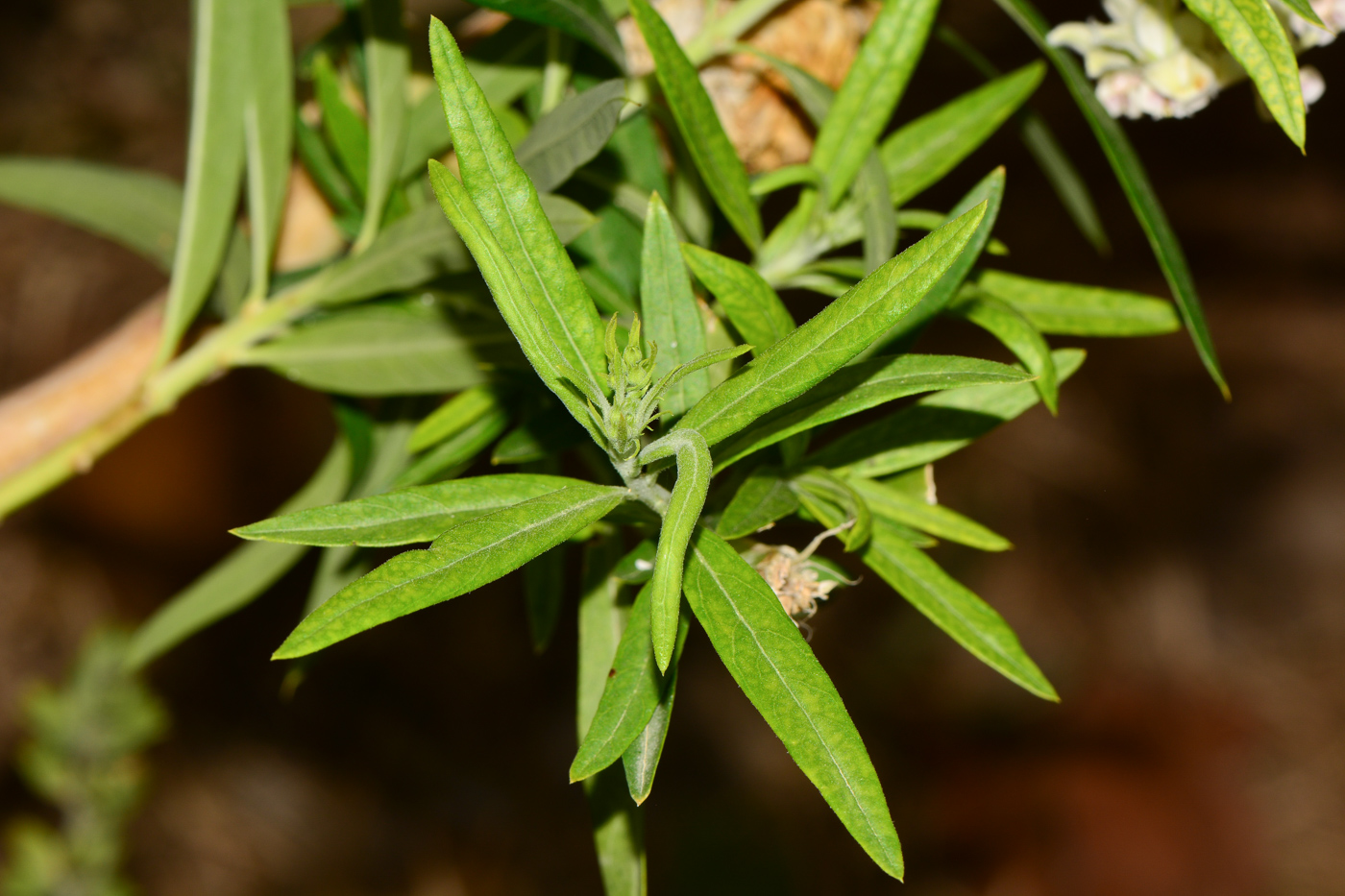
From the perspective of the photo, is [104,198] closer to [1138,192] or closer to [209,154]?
[209,154]

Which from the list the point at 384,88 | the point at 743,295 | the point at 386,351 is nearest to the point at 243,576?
the point at 386,351

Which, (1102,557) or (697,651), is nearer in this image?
(697,651)

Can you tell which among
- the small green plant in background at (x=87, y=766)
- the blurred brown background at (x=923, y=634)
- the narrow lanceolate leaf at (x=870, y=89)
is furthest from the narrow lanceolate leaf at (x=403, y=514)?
the blurred brown background at (x=923, y=634)

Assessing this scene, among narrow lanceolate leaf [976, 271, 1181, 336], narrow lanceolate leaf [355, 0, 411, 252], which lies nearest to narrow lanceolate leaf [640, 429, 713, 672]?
narrow lanceolate leaf [976, 271, 1181, 336]

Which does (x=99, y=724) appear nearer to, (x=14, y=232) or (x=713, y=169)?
(x=713, y=169)

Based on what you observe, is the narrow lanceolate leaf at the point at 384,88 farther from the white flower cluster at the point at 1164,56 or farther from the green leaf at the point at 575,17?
the white flower cluster at the point at 1164,56

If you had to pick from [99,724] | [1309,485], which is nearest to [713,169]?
[99,724]

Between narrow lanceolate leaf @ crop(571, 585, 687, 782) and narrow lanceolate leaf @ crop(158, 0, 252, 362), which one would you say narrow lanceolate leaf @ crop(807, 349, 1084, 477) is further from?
narrow lanceolate leaf @ crop(158, 0, 252, 362)
